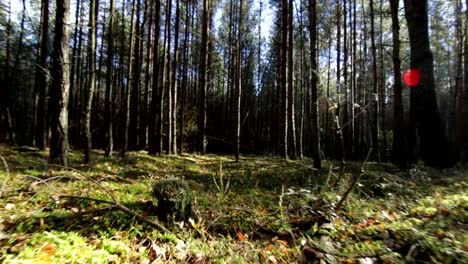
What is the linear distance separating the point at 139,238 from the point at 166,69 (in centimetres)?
1479

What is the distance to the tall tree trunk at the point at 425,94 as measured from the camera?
8914mm

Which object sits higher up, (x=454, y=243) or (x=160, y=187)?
(x=160, y=187)

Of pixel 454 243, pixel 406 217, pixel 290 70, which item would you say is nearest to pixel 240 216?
pixel 406 217

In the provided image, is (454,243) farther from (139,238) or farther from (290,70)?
(290,70)

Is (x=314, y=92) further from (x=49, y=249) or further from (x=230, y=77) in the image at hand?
(x=230, y=77)

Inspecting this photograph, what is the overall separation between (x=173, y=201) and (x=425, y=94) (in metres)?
8.27

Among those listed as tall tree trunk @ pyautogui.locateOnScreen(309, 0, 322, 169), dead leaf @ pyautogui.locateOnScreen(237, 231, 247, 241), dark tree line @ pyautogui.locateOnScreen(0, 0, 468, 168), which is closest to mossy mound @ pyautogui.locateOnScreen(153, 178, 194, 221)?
dead leaf @ pyautogui.locateOnScreen(237, 231, 247, 241)

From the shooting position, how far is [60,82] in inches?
261

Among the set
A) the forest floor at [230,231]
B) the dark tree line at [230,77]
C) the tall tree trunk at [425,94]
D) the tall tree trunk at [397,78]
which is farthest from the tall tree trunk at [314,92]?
the forest floor at [230,231]

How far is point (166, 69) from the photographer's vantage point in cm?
1714

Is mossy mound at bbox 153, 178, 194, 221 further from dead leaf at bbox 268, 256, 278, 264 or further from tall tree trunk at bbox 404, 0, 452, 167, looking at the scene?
tall tree trunk at bbox 404, 0, 452, 167

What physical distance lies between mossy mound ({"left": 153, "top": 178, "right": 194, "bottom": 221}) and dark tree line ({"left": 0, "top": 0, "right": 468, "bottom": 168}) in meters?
2.47

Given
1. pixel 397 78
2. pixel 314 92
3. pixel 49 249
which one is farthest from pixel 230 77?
pixel 49 249

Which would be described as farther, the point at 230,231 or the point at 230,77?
the point at 230,77
